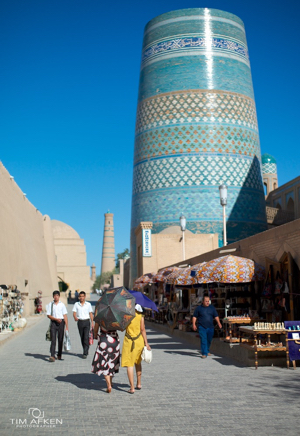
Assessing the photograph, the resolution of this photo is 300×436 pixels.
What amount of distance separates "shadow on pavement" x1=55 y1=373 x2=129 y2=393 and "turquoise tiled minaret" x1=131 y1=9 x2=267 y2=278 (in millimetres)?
16949

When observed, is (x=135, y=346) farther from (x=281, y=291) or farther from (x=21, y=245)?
(x=21, y=245)

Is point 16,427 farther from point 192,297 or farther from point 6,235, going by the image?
point 6,235

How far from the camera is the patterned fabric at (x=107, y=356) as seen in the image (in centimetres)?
627

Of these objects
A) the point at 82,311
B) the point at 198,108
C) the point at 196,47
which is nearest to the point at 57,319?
the point at 82,311

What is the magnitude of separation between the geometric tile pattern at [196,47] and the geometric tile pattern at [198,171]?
4580mm

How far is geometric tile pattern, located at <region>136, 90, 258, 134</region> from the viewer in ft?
81.0

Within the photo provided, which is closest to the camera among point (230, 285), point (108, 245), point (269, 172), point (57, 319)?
point (57, 319)

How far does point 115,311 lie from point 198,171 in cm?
1835

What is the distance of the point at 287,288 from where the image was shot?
29.5 feet

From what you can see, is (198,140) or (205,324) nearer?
(205,324)

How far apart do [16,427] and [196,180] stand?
66.1 ft

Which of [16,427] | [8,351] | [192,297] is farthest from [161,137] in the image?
[16,427]

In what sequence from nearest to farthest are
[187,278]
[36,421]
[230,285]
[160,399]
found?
1. [36,421]
2. [160,399]
3. [230,285]
4. [187,278]

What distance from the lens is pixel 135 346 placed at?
20.9ft
